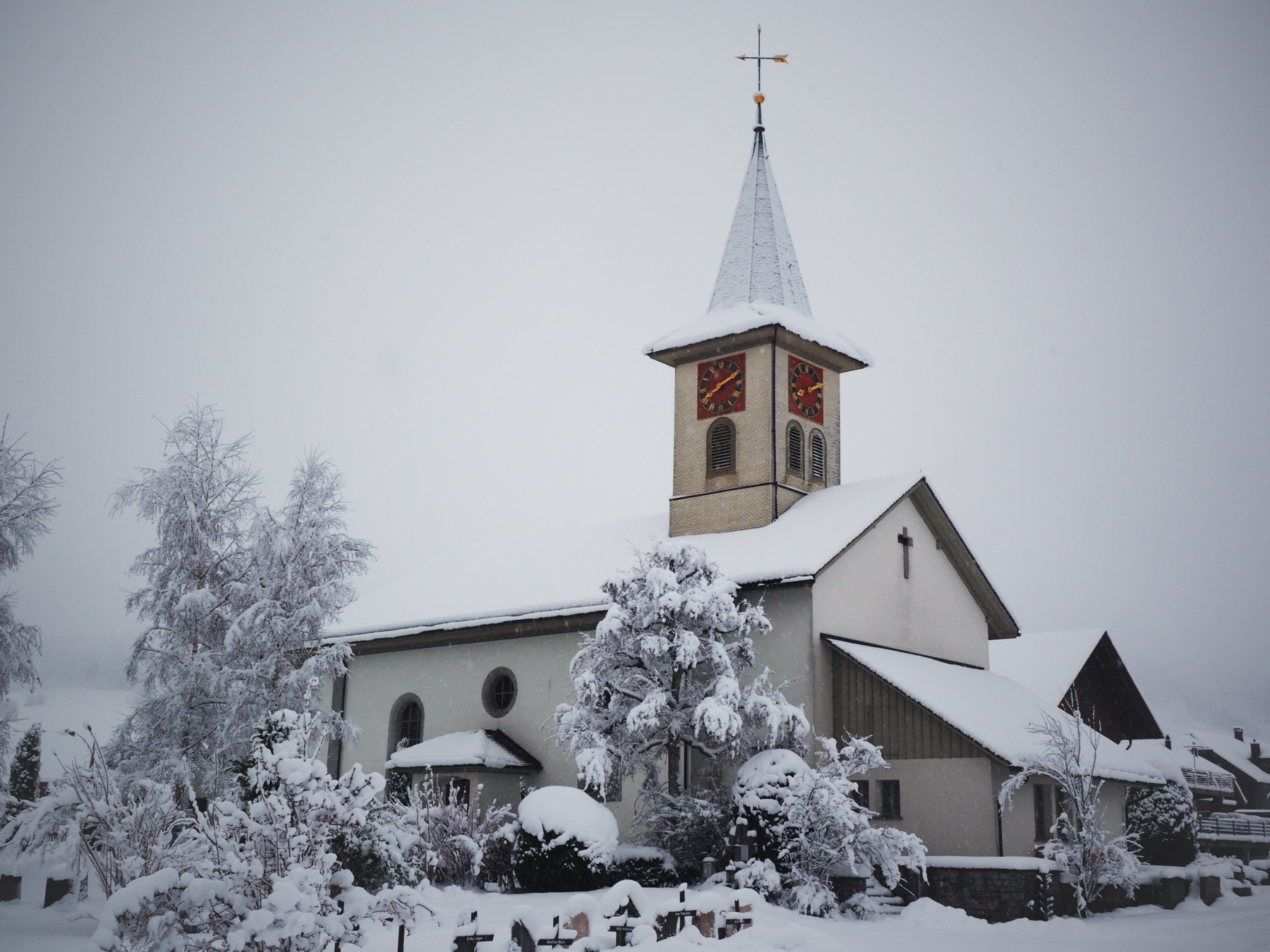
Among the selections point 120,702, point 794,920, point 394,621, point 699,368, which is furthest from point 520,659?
point 120,702

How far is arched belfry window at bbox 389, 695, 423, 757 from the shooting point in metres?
31.5

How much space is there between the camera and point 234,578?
2566cm

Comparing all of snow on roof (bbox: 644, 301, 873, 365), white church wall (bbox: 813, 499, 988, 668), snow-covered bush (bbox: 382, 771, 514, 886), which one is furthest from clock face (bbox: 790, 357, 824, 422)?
snow-covered bush (bbox: 382, 771, 514, 886)

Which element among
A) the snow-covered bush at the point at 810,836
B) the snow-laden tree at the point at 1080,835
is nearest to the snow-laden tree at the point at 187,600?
the snow-covered bush at the point at 810,836

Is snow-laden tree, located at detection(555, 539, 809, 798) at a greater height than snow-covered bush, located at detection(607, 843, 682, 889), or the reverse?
snow-laden tree, located at detection(555, 539, 809, 798)

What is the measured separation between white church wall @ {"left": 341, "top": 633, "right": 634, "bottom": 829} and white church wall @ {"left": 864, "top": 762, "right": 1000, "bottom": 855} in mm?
6148

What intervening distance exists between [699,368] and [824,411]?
141 inches

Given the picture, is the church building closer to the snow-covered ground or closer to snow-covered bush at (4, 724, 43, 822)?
snow-covered bush at (4, 724, 43, 822)

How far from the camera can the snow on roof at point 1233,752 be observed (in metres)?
66.0

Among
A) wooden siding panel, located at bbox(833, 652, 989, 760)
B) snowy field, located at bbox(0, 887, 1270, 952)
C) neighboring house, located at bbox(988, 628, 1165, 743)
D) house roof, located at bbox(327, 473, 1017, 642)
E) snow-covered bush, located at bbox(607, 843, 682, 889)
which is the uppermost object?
house roof, located at bbox(327, 473, 1017, 642)

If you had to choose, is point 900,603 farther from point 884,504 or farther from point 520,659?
point 520,659

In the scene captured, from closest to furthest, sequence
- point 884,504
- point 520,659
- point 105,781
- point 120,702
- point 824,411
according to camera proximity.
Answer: point 105,781
point 884,504
point 520,659
point 824,411
point 120,702

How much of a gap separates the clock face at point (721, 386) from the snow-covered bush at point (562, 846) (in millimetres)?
12670

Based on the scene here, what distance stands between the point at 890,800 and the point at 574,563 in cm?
1102
